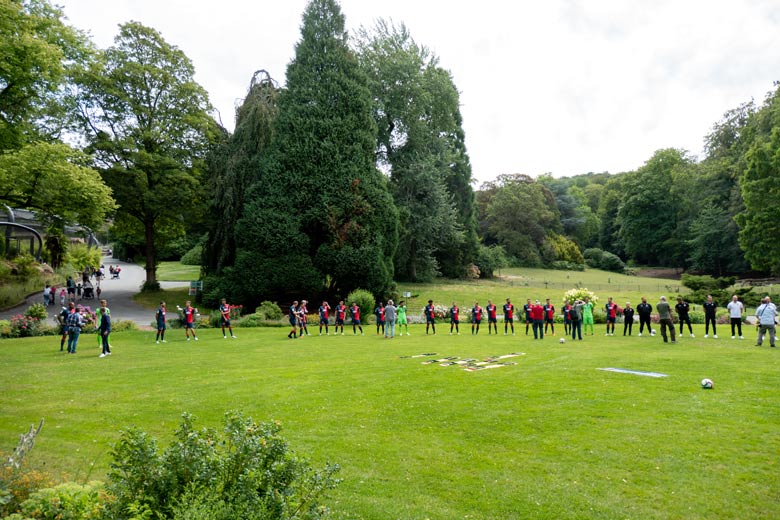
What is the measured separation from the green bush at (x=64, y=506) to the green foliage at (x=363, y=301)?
23792mm

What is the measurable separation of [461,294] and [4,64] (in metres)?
31.2

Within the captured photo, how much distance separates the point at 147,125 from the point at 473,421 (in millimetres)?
33597

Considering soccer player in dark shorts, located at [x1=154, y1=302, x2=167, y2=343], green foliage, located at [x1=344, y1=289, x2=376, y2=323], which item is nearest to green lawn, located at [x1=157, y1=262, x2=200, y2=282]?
green foliage, located at [x1=344, y1=289, x2=376, y2=323]

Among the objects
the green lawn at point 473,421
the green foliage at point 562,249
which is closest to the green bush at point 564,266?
the green foliage at point 562,249

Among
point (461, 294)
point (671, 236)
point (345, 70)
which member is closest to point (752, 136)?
point (671, 236)

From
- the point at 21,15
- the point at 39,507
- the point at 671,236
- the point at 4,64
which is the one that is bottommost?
the point at 39,507

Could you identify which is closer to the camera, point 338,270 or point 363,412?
point 363,412

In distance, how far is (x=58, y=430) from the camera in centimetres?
820

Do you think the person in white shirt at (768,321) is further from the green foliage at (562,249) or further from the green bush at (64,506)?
the green foliage at (562,249)

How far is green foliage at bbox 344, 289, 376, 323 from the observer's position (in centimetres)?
2802

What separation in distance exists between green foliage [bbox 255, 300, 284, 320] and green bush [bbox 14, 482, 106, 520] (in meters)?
23.3

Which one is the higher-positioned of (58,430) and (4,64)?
(4,64)

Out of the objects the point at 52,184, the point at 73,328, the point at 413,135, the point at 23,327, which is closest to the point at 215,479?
the point at 73,328

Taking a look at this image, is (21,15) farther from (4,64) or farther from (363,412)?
(363,412)
